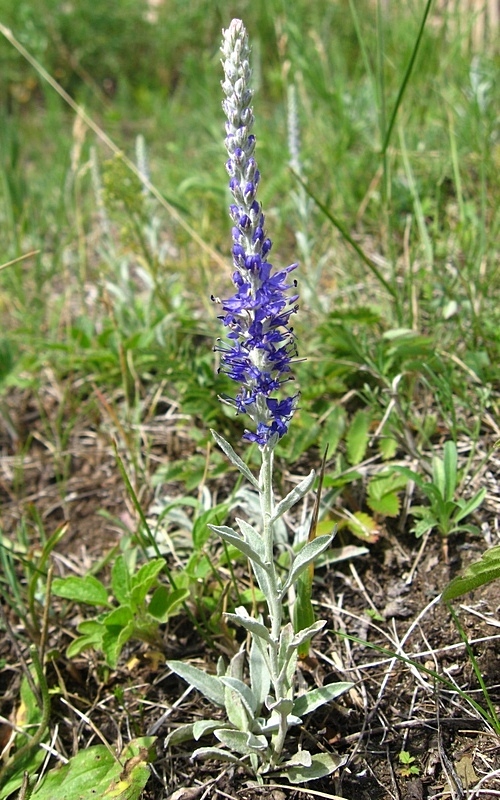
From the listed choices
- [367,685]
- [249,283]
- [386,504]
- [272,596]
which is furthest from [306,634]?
[249,283]

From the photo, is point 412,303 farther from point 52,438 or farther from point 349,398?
point 52,438

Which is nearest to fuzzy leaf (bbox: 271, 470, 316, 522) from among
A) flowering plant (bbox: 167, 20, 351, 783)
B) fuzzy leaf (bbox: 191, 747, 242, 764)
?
flowering plant (bbox: 167, 20, 351, 783)

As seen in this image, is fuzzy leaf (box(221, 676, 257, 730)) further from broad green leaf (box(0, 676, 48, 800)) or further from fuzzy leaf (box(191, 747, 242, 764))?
broad green leaf (box(0, 676, 48, 800))

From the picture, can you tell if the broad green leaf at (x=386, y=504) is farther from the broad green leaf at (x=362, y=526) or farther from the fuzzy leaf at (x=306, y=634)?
the fuzzy leaf at (x=306, y=634)

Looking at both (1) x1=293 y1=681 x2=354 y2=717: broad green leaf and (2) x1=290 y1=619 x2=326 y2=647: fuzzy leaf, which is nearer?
(2) x1=290 y1=619 x2=326 y2=647: fuzzy leaf

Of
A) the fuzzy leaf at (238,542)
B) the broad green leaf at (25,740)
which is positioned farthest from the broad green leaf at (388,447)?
the broad green leaf at (25,740)

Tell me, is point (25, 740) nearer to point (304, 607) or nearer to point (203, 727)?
point (203, 727)
